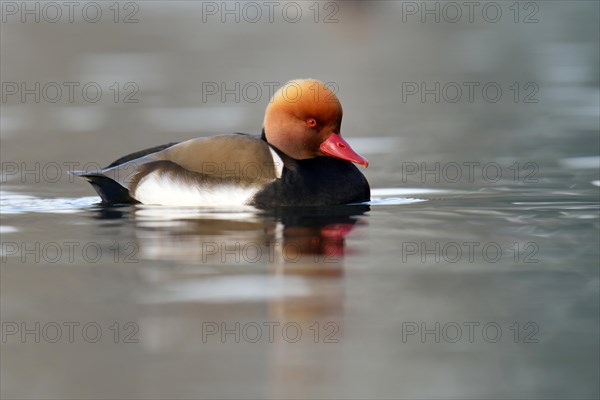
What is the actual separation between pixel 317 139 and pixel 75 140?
438cm

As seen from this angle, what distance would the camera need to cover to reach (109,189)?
913 cm

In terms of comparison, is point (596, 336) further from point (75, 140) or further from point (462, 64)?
point (462, 64)

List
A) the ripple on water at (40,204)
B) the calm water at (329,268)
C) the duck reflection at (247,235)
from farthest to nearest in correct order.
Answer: the ripple on water at (40,204)
the duck reflection at (247,235)
the calm water at (329,268)

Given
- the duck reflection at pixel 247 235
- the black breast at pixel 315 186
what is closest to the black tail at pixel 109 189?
the duck reflection at pixel 247 235

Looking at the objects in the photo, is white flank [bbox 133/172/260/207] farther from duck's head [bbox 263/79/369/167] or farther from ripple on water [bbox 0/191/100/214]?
duck's head [bbox 263/79/369/167]

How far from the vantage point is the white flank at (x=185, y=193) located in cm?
870

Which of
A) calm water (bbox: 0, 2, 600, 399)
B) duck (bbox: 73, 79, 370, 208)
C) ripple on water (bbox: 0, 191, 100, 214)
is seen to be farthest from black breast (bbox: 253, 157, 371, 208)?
ripple on water (bbox: 0, 191, 100, 214)

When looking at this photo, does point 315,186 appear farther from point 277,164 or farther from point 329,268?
point 329,268

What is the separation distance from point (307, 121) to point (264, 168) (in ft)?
1.99

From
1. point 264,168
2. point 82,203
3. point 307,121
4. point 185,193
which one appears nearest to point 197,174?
point 185,193

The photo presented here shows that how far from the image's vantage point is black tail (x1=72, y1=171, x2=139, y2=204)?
9086 mm

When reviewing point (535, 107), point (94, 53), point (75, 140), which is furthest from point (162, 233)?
point (94, 53)

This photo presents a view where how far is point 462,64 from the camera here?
18453 mm

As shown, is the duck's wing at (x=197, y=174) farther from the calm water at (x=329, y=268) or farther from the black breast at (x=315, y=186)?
the calm water at (x=329, y=268)
